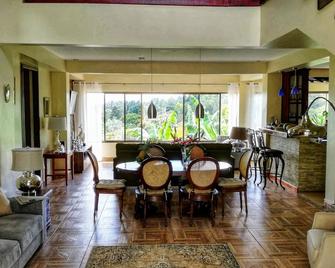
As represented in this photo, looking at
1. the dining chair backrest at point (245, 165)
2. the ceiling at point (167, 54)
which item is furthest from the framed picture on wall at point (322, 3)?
the ceiling at point (167, 54)

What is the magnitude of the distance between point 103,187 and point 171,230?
1240mm

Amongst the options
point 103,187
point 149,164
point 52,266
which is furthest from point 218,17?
point 52,266

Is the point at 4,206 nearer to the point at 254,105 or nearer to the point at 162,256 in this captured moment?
the point at 162,256

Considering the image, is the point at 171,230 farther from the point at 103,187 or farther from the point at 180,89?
the point at 180,89

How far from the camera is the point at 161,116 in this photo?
1132cm

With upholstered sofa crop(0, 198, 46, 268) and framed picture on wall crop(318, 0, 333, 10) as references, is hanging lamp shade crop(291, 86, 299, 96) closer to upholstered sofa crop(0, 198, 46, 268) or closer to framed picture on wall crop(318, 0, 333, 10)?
framed picture on wall crop(318, 0, 333, 10)

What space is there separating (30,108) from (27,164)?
10.2 feet

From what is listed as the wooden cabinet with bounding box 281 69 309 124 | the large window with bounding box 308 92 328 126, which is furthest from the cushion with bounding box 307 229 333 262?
Answer: the large window with bounding box 308 92 328 126

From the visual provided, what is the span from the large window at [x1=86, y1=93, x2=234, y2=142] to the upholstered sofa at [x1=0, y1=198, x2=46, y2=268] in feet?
23.1

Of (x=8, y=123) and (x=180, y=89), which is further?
(x=180, y=89)

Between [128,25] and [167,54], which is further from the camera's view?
[167,54]

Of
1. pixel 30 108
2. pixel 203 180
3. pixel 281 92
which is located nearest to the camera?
pixel 203 180

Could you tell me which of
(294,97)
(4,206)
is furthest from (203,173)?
(294,97)

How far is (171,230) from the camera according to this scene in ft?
16.1
